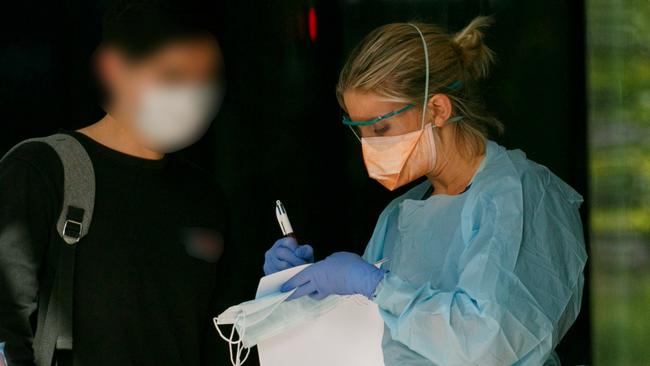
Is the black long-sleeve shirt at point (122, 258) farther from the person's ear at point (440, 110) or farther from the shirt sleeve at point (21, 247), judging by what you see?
the person's ear at point (440, 110)

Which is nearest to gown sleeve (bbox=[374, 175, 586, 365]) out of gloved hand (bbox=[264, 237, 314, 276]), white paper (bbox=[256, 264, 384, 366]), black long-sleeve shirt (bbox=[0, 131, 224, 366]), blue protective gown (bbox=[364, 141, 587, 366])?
blue protective gown (bbox=[364, 141, 587, 366])

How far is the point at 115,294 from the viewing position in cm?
253

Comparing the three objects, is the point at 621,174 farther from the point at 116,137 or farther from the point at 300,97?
the point at 300,97

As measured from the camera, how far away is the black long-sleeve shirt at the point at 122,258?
2354mm

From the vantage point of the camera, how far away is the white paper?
7.97 feet

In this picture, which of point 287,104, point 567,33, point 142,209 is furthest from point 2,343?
point 567,33

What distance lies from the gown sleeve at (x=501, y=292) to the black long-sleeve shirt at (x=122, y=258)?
658 mm

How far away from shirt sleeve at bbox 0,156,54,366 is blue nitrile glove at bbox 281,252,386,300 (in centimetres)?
56

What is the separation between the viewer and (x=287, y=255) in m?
2.54

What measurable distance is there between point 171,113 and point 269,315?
0.56m

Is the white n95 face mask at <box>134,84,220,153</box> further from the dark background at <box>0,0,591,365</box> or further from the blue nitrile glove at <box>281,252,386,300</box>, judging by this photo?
the dark background at <box>0,0,591,365</box>

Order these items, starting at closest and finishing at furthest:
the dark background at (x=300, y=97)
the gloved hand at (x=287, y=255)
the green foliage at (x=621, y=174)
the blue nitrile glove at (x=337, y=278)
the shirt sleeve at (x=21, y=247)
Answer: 1. the green foliage at (x=621, y=174)
2. the blue nitrile glove at (x=337, y=278)
3. the shirt sleeve at (x=21, y=247)
4. the gloved hand at (x=287, y=255)
5. the dark background at (x=300, y=97)

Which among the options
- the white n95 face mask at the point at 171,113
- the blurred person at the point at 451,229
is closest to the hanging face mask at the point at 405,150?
the blurred person at the point at 451,229

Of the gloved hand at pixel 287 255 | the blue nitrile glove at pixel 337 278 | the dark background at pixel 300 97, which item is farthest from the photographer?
the dark background at pixel 300 97
